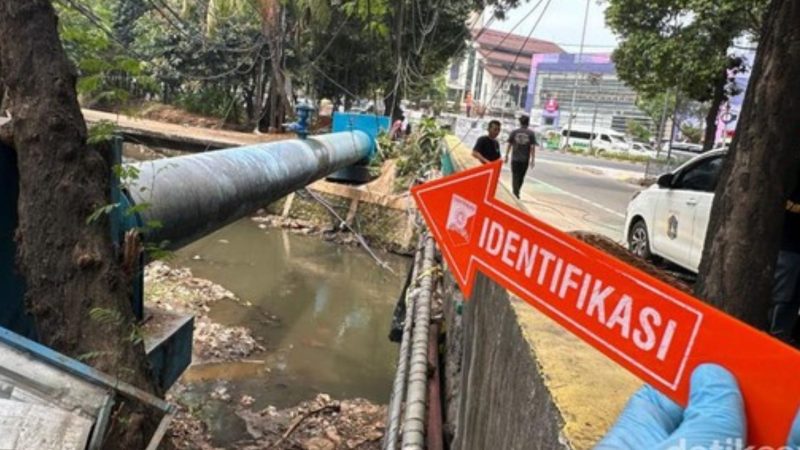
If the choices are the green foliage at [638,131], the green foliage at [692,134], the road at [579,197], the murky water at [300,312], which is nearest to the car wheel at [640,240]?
the road at [579,197]

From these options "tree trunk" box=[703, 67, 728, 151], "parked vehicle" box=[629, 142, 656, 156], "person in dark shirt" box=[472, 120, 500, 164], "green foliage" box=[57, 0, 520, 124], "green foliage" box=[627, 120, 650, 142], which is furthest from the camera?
"green foliage" box=[627, 120, 650, 142]

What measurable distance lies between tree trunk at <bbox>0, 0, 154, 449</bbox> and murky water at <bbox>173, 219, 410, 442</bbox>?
132 inches

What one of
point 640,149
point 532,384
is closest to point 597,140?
point 640,149

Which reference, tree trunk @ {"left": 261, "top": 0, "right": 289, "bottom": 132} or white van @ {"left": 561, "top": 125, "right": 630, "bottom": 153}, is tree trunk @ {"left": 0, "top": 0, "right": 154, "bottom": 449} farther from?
white van @ {"left": 561, "top": 125, "right": 630, "bottom": 153}

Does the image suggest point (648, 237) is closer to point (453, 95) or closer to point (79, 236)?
point (79, 236)

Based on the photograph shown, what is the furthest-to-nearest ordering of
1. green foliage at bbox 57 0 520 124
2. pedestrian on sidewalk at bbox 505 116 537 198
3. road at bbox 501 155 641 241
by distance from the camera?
green foliage at bbox 57 0 520 124, road at bbox 501 155 641 241, pedestrian on sidewalk at bbox 505 116 537 198

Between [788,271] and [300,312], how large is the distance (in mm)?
5908

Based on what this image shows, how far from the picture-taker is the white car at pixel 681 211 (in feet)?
21.6

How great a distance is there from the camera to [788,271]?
404 cm

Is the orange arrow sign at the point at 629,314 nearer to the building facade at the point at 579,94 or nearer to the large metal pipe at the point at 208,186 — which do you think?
the large metal pipe at the point at 208,186

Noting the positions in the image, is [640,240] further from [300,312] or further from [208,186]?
[208,186]

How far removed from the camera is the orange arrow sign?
875 millimetres

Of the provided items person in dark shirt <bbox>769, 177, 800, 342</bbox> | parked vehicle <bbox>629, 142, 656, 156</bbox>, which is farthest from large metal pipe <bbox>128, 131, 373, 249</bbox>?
parked vehicle <bbox>629, 142, 656, 156</bbox>

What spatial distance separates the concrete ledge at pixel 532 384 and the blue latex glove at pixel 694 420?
0.63 ft
